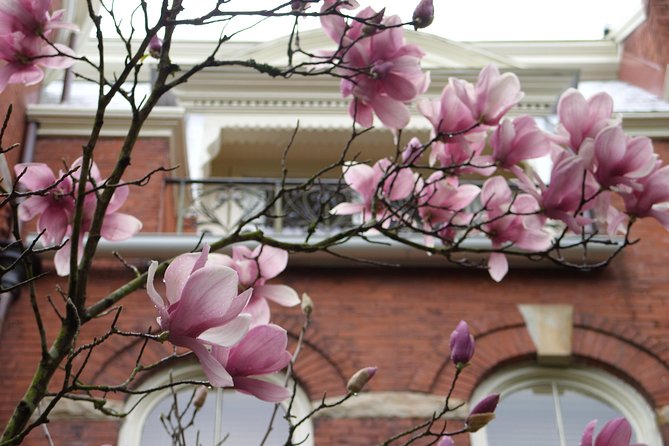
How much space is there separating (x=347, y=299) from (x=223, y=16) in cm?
433

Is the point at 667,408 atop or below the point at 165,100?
below

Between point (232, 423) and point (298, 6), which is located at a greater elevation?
point (298, 6)

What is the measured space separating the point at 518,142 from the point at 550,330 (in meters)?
4.16

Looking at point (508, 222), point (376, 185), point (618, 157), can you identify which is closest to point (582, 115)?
point (618, 157)

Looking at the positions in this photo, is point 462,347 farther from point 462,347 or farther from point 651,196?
point 651,196

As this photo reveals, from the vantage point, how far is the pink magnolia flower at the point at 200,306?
66.6 inches

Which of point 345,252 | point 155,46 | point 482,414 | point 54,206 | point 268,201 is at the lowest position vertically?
point 345,252

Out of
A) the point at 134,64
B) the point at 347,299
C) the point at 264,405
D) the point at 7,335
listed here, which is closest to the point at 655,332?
the point at 347,299

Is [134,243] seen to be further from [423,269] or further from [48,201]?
[48,201]

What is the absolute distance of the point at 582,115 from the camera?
2.51 metres

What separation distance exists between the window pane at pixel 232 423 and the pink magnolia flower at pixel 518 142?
3.72m

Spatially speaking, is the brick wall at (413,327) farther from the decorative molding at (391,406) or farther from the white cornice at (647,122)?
the white cornice at (647,122)

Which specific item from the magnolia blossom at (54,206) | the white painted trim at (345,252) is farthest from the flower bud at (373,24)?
the white painted trim at (345,252)

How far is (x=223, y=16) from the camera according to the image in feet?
8.68
